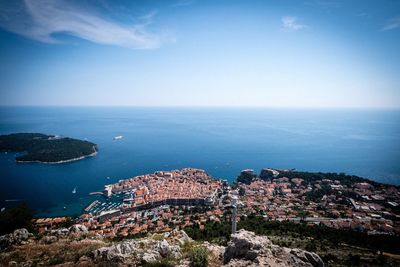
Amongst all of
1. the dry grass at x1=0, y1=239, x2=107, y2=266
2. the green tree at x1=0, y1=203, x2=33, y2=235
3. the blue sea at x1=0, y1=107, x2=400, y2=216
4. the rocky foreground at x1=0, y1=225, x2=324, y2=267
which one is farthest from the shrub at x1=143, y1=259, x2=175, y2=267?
the blue sea at x1=0, y1=107, x2=400, y2=216

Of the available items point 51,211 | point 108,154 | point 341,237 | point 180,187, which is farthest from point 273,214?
point 108,154

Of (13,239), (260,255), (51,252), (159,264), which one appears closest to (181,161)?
(13,239)

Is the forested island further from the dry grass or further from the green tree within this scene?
the dry grass

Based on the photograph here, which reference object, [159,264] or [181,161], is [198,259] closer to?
[159,264]

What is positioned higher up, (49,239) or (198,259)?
(198,259)

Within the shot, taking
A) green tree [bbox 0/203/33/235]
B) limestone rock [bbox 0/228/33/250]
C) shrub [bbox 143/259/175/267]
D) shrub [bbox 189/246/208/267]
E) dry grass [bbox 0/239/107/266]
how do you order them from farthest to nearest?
1. green tree [bbox 0/203/33/235]
2. limestone rock [bbox 0/228/33/250]
3. dry grass [bbox 0/239/107/266]
4. shrub [bbox 189/246/208/267]
5. shrub [bbox 143/259/175/267]

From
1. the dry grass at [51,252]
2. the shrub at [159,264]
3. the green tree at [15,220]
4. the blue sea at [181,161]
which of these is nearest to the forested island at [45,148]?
the blue sea at [181,161]

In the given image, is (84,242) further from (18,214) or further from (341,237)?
(341,237)
